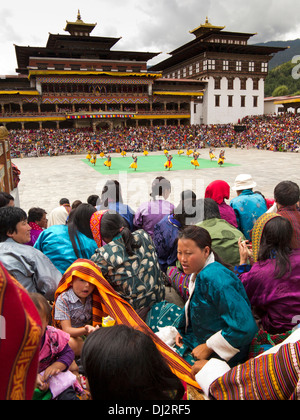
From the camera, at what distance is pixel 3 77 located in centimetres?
3375

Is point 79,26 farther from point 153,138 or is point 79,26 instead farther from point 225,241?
point 225,241

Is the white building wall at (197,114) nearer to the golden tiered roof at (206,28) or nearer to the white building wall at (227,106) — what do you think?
the white building wall at (227,106)

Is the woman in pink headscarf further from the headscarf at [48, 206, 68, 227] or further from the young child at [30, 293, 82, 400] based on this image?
the young child at [30, 293, 82, 400]

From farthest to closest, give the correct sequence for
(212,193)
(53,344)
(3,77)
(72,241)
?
(3,77)
(212,193)
(72,241)
(53,344)

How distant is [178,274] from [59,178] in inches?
537

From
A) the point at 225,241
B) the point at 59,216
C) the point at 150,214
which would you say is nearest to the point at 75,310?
the point at 225,241

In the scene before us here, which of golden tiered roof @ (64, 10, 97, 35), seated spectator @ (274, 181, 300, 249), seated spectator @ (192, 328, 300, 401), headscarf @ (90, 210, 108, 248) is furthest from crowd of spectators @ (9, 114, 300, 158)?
seated spectator @ (192, 328, 300, 401)

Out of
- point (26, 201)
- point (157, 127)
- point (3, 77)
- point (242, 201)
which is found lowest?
point (26, 201)

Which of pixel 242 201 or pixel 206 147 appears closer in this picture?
pixel 242 201

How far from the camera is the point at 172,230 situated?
3.82 m

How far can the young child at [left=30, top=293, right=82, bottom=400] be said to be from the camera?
183cm
